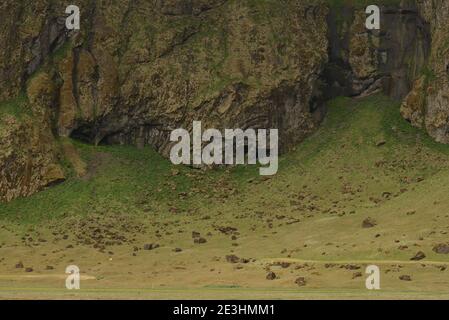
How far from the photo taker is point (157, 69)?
352ft

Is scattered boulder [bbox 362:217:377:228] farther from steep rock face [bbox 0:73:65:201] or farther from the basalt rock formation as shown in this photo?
steep rock face [bbox 0:73:65:201]

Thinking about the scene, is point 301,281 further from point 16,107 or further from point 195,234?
point 16,107

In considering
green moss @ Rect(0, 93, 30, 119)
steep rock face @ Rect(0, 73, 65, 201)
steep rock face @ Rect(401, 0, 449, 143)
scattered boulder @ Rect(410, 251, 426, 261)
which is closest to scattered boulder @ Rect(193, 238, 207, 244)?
scattered boulder @ Rect(410, 251, 426, 261)

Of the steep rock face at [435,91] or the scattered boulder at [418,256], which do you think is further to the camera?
the steep rock face at [435,91]

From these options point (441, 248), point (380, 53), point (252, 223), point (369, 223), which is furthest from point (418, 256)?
point (380, 53)

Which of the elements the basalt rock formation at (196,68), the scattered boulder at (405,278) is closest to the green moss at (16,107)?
the basalt rock formation at (196,68)

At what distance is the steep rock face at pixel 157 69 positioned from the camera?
10300 centimetres

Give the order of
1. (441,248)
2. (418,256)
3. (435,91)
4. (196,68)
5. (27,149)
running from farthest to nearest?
(196,68)
(435,91)
(27,149)
(441,248)
(418,256)

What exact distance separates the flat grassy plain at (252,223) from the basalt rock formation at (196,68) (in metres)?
3.73

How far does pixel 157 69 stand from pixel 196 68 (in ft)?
18.2

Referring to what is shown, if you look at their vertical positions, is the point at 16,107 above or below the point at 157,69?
below

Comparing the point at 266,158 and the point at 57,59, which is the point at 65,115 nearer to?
the point at 57,59

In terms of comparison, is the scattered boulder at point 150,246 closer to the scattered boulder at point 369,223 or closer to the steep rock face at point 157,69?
the scattered boulder at point 369,223

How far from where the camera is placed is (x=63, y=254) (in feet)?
250
